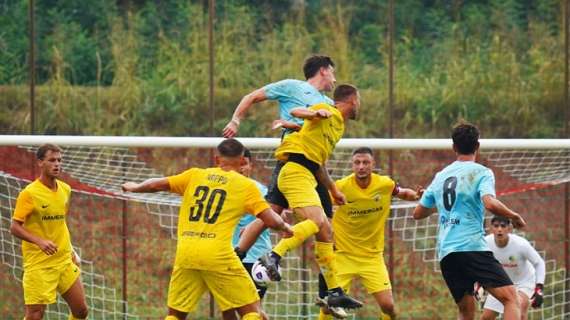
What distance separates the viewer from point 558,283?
17688 mm

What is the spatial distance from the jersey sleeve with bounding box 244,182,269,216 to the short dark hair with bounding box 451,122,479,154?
1.85 metres

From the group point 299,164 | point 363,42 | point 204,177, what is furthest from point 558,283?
point 204,177

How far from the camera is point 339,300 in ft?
40.0

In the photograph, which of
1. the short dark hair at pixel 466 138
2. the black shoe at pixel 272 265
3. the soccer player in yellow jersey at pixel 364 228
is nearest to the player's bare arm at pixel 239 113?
the black shoe at pixel 272 265

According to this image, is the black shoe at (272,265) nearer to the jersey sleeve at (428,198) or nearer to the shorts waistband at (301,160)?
the shorts waistband at (301,160)

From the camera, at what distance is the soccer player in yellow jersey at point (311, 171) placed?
11820 mm

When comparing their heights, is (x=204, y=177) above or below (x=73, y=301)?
above

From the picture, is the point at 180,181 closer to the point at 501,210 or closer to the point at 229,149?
the point at 229,149

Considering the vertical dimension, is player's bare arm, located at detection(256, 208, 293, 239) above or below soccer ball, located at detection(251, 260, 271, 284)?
above

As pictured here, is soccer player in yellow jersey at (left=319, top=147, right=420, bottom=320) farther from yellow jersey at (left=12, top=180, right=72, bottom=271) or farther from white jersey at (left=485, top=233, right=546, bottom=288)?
yellow jersey at (left=12, top=180, right=72, bottom=271)

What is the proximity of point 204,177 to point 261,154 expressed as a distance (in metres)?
7.04

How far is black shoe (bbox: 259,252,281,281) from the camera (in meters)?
11.6

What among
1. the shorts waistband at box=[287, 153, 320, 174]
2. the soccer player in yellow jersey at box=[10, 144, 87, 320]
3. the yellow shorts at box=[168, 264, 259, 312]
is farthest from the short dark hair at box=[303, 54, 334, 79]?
the soccer player in yellow jersey at box=[10, 144, 87, 320]

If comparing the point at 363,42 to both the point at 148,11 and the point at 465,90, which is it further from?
the point at 148,11
